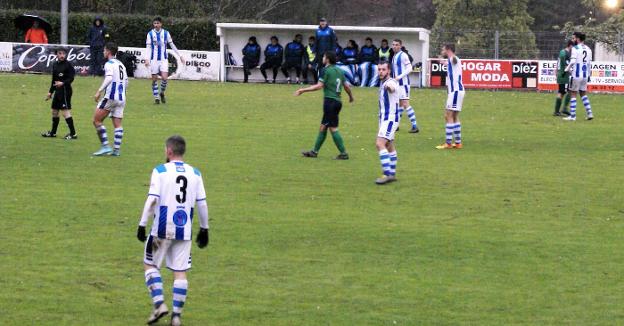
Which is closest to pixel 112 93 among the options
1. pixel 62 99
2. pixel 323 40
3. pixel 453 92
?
pixel 62 99

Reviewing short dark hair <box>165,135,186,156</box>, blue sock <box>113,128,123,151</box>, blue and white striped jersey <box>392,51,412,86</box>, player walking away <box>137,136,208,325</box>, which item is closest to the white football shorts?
player walking away <box>137,136,208,325</box>

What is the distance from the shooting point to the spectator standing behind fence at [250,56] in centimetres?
3984

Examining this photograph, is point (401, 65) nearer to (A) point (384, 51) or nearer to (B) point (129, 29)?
(A) point (384, 51)

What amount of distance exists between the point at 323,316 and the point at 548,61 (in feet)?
97.3

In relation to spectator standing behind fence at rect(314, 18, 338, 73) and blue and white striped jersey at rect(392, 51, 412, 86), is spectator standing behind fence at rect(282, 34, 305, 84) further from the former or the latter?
blue and white striped jersey at rect(392, 51, 412, 86)

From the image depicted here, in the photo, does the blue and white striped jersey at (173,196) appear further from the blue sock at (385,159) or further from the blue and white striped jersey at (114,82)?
the blue and white striped jersey at (114,82)

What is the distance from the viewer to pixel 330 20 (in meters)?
76.3

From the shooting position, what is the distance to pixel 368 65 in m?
38.7

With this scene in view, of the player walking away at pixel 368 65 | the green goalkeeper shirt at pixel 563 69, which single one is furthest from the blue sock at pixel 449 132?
the player walking away at pixel 368 65

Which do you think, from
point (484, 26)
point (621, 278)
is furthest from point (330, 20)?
point (621, 278)

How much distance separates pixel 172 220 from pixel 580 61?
2004 centimetres

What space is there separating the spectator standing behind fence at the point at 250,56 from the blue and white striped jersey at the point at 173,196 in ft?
100.0

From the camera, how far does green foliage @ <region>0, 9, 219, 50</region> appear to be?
48250 mm

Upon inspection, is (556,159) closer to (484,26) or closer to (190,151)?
(190,151)
